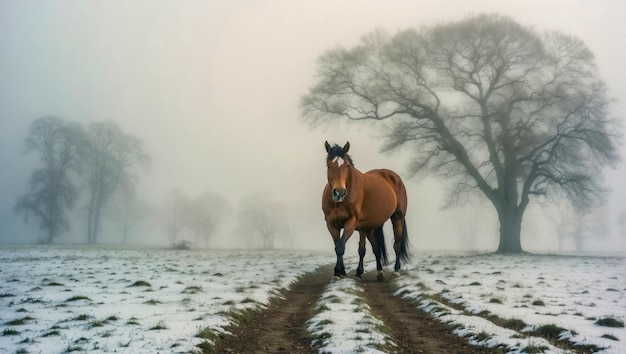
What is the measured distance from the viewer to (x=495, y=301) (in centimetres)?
1130

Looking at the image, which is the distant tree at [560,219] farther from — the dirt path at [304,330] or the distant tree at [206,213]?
the dirt path at [304,330]

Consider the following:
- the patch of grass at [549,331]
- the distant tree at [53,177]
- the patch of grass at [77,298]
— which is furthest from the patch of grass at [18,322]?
the distant tree at [53,177]

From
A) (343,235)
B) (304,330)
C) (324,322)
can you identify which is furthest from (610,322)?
(343,235)

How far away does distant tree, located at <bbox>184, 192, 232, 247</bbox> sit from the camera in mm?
87438

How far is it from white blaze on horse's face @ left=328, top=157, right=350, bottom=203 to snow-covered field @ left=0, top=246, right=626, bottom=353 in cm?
256

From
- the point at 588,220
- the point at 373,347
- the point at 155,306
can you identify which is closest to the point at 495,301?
the point at 373,347

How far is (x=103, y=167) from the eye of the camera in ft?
187

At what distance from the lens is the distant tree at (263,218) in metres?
89.6

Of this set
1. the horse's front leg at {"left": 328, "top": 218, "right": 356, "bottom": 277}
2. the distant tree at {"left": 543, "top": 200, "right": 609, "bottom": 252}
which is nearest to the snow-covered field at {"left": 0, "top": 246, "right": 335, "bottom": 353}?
the horse's front leg at {"left": 328, "top": 218, "right": 356, "bottom": 277}

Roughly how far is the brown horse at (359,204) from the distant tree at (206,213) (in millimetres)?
71772

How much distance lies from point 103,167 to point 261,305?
51.3 metres

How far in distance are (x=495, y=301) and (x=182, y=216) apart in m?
82.4

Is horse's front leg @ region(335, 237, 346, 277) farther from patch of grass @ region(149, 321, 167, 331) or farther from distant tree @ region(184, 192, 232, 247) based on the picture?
distant tree @ region(184, 192, 232, 247)

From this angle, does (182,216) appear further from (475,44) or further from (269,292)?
(269,292)
